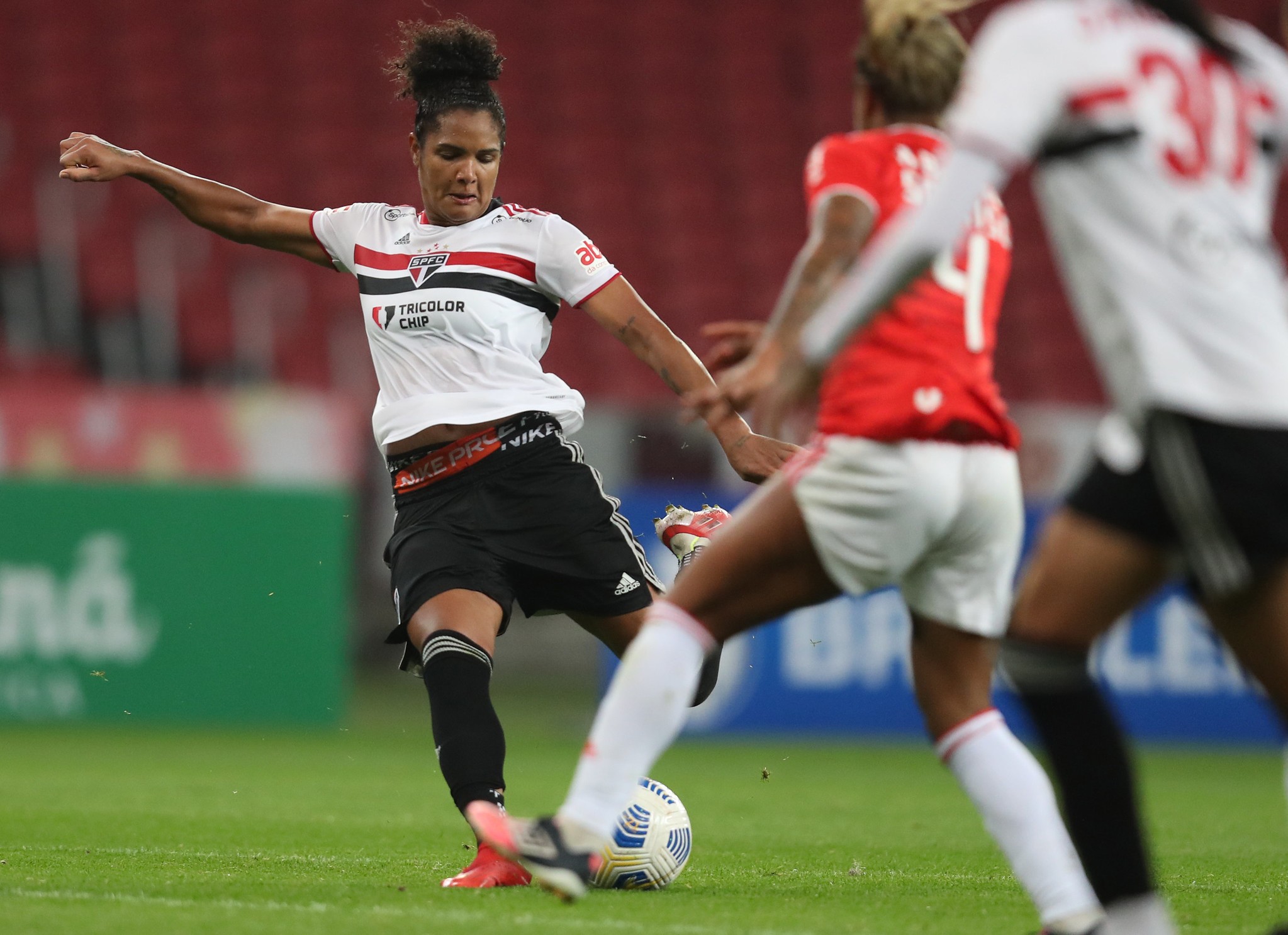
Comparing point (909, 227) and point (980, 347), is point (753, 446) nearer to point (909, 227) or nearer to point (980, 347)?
point (980, 347)

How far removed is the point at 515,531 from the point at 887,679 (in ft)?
20.4

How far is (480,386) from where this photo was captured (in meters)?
4.78

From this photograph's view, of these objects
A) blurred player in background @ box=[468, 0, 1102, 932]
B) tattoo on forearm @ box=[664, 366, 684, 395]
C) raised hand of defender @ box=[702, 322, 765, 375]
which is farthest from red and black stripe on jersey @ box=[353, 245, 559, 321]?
blurred player in background @ box=[468, 0, 1102, 932]

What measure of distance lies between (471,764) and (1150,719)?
7.29m

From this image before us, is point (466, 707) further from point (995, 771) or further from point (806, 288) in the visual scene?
point (806, 288)

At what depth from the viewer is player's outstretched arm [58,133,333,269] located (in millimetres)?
5121

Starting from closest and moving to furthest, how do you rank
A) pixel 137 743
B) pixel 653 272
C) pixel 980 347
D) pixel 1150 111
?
pixel 1150 111 → pixel 980 347 → pixel 137 743 → pixel 653 272

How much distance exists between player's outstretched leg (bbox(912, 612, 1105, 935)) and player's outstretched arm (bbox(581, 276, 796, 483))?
A: 789 millimetres

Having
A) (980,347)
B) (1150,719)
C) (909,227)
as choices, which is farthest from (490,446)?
(1150,719)

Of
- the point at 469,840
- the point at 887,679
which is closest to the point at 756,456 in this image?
the point at 469,840

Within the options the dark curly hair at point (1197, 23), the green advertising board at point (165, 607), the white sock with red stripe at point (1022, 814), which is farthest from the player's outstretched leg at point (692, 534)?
the green advertising board at point (165, 607)

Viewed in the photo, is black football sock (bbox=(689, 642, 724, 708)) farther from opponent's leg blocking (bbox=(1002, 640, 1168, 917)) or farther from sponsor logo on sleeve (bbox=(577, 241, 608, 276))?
opponent's leg blocking (bbox=(1002, 640, 1168, 917))

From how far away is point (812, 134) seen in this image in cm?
1620

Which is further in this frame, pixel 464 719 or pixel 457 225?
pixel 457 225
